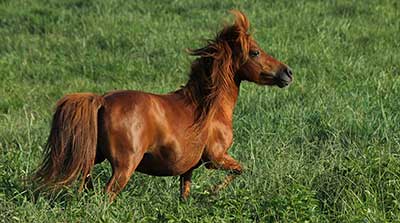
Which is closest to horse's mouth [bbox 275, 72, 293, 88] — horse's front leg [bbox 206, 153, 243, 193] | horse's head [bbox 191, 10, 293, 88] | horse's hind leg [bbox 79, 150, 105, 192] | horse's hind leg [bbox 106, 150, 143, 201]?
horse's head [bbox 191, 10, 293, 88]

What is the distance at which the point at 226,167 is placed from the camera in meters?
5.91

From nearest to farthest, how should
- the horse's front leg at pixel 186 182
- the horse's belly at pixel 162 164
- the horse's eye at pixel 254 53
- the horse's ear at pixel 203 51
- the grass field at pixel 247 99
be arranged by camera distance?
the grass field at pixel 247 99 < the horse's belly at pixel 162 164 < the horse's front leg at pixel 186 182 < the horse's ear at pixel 203 51 < the horse's eye at pixel 254 53

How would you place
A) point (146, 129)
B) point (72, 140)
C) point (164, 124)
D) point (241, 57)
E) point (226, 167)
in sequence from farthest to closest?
point (241, 57) → point (226, 167) → point (164, 124) → point (146, 129) → point (72, 140)

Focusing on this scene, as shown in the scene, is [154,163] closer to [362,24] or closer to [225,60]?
[225,60]

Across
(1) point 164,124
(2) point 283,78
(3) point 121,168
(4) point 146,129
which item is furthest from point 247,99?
(3) point 121,168

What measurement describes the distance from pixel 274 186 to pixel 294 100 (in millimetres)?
3393

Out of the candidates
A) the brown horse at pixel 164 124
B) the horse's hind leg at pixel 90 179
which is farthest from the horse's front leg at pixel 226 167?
the horse's hind leg at pixel 90 179

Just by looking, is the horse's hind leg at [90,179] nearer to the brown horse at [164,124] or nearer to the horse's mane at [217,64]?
the brown horse at [164,124]

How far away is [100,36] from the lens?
41.7 ft

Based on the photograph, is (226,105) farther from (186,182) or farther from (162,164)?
(162,164)

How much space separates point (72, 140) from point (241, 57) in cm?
139

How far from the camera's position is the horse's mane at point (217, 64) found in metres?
5.95

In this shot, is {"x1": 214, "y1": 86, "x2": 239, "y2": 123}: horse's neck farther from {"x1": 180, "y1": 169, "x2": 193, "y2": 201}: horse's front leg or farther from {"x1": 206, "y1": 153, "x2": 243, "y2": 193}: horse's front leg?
{"x1": 180, "y1": 169, "x2": 193, "y2": 201}: horse's front leg

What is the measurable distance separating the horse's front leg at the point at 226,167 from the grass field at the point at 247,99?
0.21 ft
